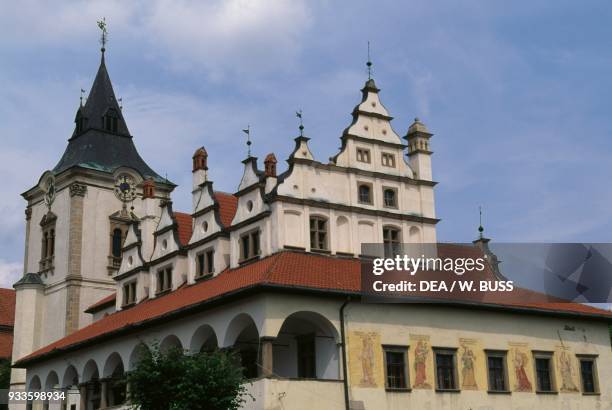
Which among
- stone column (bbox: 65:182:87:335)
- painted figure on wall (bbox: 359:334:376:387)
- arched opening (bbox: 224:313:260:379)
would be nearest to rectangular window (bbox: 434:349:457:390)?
painted figure on wall (bbox: 359:334:376:387)

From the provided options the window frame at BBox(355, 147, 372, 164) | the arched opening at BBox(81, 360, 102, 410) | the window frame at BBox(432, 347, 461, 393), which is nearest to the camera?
the window frame at BBox(432, 347, 461, 393)

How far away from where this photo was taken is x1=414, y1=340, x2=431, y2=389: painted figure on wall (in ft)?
118

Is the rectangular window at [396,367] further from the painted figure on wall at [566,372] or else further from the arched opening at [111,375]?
the arched opening at [111,375]

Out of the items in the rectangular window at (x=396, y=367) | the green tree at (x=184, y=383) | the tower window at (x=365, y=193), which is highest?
the tower window at (x=365, y=193)

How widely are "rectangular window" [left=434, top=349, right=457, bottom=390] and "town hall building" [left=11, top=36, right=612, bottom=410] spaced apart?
0.18ft

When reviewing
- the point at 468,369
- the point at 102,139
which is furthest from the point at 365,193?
the point at 102,139

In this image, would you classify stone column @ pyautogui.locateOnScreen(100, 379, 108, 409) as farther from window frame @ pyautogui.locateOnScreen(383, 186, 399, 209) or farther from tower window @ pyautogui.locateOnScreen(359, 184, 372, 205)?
window frame @ pyautogui.locateOnScreen(383, 186, 399, 209)

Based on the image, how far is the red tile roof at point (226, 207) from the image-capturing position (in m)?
42.9

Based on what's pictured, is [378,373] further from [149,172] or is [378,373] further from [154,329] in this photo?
[149,172]

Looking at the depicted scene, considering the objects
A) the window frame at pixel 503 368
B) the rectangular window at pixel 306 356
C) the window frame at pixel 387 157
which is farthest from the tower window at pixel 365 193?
the window frame at pixel 503 368

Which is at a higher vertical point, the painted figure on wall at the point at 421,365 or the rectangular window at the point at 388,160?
the rectangular window at the point at 388,160

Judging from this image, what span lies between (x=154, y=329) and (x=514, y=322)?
47.5 ft

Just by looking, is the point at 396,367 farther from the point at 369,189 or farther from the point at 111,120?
the point at 111,120

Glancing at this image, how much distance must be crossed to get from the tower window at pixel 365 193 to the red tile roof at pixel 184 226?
8866 mm
